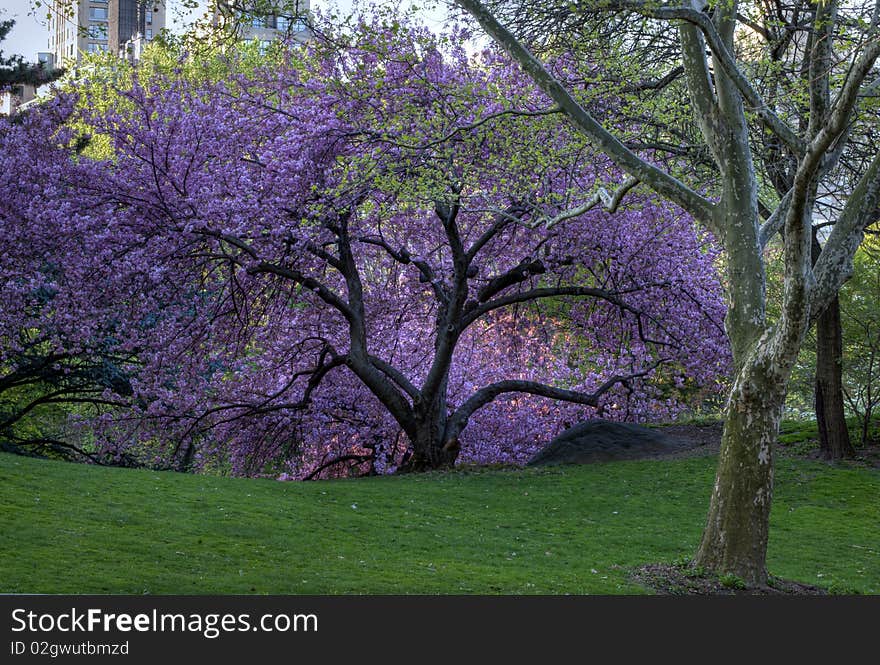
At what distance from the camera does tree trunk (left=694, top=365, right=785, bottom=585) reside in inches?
356

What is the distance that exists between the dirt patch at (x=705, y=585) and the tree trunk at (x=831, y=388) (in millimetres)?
6584

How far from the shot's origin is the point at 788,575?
10.2 m

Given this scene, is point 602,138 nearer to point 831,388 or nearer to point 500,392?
point 831,388

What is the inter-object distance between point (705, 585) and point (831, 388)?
7.61m

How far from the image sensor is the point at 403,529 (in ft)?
38.7

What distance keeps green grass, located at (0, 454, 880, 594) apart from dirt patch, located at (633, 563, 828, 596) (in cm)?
25

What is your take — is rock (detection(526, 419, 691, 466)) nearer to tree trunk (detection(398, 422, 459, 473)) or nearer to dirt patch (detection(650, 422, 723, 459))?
dirt patch (detection(650, 422, 723, 459))

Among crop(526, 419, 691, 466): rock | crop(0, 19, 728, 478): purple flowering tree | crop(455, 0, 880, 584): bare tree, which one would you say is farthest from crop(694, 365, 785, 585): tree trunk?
crop(526, 419, 691, 466): rock

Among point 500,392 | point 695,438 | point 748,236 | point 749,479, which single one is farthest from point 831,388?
point 749,479

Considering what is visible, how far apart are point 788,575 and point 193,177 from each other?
10928mm

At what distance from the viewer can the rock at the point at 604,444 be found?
17016 mm

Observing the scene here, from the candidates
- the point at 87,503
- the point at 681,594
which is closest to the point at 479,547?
the point at 681,594

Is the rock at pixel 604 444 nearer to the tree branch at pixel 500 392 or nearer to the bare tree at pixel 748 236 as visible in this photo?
the tree branch at pixel 500 392

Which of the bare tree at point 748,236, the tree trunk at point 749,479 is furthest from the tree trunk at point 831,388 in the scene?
the tree trunk at point 749,479
